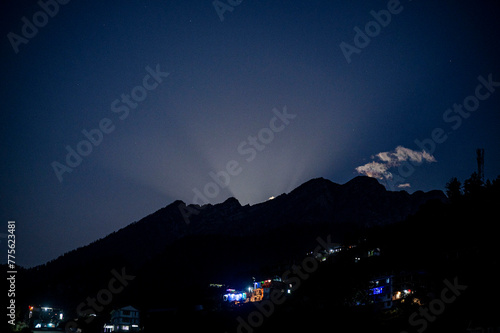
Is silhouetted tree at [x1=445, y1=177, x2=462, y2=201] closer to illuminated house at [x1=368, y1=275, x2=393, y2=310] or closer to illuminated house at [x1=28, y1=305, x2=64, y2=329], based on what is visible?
illuminated house at [x1=368, y1=275, x2=393, y2=310]

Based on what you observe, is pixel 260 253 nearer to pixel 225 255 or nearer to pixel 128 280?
pixel 225 255

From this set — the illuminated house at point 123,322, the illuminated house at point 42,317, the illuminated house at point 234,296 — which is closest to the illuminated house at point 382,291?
the illuminated house at point 234,296

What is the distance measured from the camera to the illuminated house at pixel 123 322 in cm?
7094

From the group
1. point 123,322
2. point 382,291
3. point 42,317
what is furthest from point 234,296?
point 42,317

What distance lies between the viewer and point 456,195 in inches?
3408

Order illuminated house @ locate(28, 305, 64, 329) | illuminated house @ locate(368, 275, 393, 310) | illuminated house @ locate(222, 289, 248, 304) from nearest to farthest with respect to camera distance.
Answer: illuminated house @ locate(368, 275, 393, 310), illuminated house @ locate(28, 305, 64, 329), illuminated house @ locate(222, 289, 248, 304)

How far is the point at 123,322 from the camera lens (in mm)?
71000

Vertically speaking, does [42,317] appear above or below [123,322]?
above

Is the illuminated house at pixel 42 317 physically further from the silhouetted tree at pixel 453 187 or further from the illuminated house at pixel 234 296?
the silhouetted tree at pixel 453 187

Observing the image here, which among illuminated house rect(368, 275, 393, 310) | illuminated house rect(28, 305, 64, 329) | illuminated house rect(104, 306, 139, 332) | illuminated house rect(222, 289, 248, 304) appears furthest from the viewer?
illuminated house rect(222, 289, 248, 304)

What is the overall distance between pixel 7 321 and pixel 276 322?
3432 cm

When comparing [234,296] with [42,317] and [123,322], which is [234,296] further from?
[42,317]

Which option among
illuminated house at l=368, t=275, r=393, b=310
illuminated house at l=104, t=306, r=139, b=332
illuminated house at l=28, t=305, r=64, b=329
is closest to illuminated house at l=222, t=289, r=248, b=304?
illuminated house at l=104, t=306, r=139, b=332

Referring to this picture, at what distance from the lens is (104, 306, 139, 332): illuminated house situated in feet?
233
